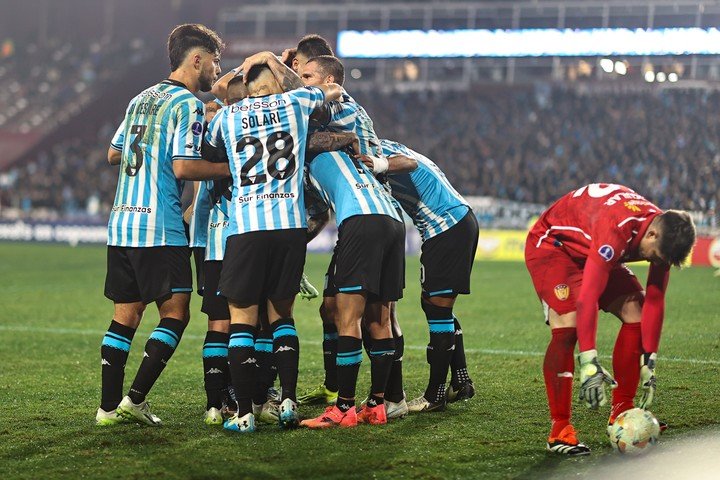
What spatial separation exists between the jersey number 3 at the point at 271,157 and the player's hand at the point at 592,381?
199 cm

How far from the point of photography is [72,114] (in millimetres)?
41219

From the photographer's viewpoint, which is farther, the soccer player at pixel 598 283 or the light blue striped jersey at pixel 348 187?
the light blue striped jersey at pixel 348 187

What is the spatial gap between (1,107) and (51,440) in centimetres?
4014

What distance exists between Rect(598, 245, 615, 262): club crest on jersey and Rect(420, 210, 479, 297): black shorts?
5.59ft

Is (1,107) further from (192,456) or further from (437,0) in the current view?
(192,456)

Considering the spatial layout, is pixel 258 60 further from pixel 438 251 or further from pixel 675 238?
pixel 675 238

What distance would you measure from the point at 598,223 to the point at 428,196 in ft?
5.83

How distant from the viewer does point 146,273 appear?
5.93 metres

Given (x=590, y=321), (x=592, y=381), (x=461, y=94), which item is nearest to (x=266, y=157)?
(x=590, y=321)

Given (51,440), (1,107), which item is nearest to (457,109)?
(1,107)

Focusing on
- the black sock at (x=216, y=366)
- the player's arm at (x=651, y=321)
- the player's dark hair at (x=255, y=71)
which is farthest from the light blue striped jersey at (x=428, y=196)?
the player's arm at (x=651, y=321)

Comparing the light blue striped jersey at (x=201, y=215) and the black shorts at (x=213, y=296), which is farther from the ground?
the light blue striped jersey at (x=201, y=215)

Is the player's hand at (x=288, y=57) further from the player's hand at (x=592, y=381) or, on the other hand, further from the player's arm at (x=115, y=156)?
the player's hand at (x=592, y=381)

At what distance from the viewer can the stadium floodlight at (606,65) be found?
111 feet
